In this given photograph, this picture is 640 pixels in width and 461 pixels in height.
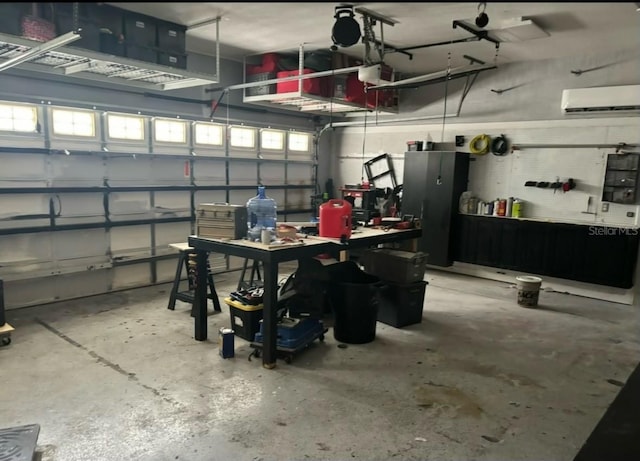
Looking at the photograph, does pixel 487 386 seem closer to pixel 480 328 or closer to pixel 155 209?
pixel 480 328

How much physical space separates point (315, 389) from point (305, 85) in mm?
3841

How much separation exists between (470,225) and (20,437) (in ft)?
18.5

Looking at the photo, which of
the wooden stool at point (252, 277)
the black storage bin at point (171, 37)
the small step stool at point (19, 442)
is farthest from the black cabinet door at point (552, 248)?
the small step stool at point (19, 442)

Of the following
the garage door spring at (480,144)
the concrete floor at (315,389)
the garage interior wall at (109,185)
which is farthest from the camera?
the garage door spring at (480,144)

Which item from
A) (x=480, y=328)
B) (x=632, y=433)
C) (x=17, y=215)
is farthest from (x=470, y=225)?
(x=17, y=215)

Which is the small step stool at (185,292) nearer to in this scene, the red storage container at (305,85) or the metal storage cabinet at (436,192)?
the red storage container at (305,85)

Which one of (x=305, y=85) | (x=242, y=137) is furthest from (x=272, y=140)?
(x=305, y=85)

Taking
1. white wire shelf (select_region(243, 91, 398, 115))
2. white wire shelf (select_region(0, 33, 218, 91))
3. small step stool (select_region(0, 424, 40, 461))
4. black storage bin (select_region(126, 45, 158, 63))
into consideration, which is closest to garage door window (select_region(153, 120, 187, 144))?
white wire shelf (select_region(0, 33, 218, 91))

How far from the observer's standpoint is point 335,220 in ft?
12.7

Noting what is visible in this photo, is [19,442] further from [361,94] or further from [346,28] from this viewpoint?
[361,94]

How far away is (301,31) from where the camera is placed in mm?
4766

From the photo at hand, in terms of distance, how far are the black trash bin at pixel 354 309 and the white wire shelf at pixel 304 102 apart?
110 inches

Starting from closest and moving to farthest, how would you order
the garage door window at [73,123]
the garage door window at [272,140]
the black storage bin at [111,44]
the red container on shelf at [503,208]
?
the black storage bin at [111,44] < the garage door window at [73,123] < the red container on shelf at [503,208] < the garage door window at [272,140]

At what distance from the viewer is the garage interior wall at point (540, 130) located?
214 inches
